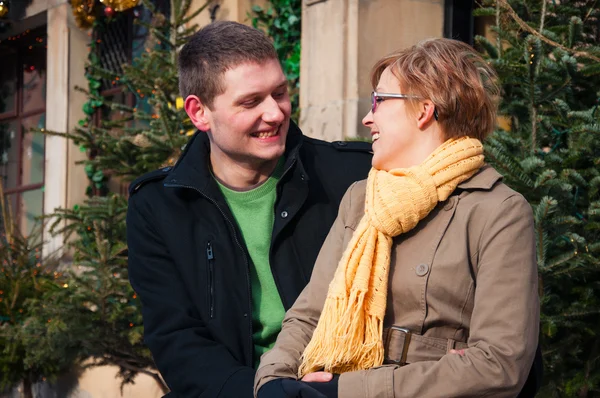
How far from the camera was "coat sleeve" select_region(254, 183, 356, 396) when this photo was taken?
2.68m

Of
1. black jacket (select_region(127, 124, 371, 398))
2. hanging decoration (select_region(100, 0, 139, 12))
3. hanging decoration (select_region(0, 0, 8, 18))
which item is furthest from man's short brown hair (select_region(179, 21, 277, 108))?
hanging decoration (select_region(0, 0, 8, 18))

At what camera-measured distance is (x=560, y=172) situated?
15.1ft

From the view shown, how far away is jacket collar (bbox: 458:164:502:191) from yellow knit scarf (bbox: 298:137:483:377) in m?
0.02

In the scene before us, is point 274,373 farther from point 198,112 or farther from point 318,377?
point 198,112

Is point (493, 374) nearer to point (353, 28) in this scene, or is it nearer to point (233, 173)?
point (233, 173)

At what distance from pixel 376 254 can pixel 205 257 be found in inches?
38.8

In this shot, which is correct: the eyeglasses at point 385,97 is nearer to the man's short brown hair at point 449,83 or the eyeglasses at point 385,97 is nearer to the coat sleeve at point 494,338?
the man's short brown hair at point 449,83

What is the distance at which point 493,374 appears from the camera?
2.38 meters

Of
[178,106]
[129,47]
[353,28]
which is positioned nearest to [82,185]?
[129,47]

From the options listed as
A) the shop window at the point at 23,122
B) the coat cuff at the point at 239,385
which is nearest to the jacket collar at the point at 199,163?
the coat cuff at the point at 239,385

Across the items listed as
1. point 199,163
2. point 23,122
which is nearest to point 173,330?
point 199,163

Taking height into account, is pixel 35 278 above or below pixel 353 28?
below

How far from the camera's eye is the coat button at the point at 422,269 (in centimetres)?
256

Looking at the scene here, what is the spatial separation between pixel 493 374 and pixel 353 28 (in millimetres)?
4152
